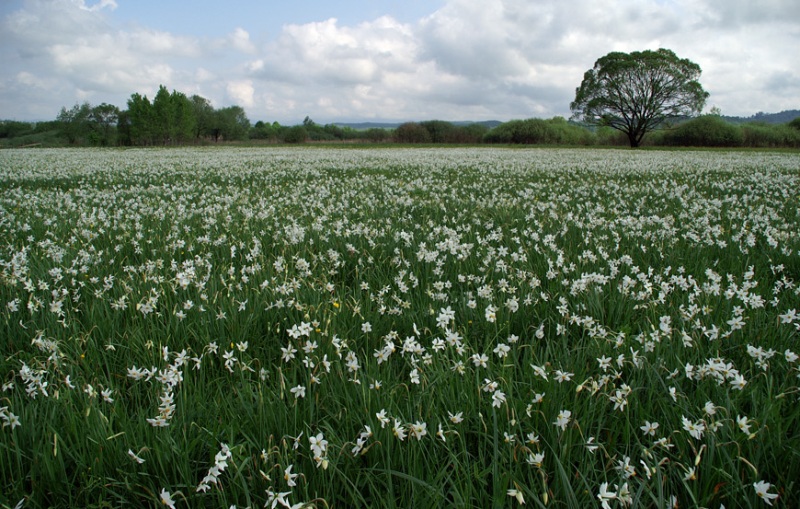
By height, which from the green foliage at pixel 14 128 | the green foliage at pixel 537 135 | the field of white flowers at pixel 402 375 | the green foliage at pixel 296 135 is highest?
the green foliage at pixel 14 128

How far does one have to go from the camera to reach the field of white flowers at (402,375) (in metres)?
1.81

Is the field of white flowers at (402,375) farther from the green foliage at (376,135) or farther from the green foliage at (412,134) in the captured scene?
the green foliage at (376,135)

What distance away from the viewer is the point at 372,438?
78.4 inches

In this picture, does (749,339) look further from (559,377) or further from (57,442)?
(57,442)

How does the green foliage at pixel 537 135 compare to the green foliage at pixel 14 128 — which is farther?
the green foliage at pixel 14 128

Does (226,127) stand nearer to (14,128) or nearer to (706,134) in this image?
(14,128)

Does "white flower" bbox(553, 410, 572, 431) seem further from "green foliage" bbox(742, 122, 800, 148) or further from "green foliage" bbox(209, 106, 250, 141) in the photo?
"green foliage" bbox(209, 106, 250, 141)

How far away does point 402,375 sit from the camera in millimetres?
2734

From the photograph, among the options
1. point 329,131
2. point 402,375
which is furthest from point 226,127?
point 402,375

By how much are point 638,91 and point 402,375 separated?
69.7 m

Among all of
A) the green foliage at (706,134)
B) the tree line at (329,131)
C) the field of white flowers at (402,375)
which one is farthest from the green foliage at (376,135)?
the field of white flowers at (402,375)

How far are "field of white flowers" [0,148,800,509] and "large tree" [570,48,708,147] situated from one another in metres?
63.4

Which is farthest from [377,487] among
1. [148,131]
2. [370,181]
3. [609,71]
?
[148,131]

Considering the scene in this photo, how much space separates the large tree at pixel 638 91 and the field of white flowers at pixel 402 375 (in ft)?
208
